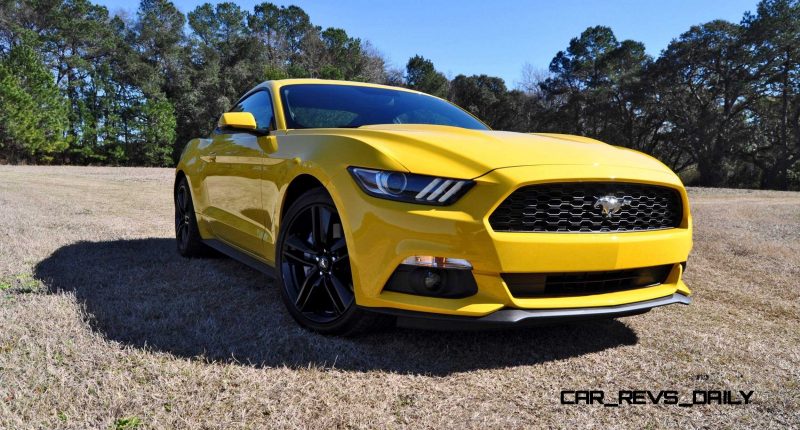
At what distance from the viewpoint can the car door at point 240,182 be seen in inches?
126

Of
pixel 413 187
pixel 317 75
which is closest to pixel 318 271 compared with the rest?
pixel 413 187

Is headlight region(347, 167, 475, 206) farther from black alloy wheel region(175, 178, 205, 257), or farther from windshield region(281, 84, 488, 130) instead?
black alloy wheel region(175, 178, 205, 257)

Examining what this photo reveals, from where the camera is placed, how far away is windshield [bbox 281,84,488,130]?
3.22 m

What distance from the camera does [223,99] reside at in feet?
125

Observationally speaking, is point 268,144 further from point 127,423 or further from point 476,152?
point 127,423

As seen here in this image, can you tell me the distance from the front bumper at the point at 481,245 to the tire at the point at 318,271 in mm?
164

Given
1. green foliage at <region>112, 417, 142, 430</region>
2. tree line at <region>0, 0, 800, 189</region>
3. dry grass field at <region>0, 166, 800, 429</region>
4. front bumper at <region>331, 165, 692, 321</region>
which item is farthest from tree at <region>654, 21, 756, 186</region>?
green foliage at <region>112, 417, 142, 430</region>

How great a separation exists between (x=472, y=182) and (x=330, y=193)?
0.72 meters

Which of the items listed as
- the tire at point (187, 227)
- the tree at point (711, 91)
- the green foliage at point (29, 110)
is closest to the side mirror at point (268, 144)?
the tire at point (187, 227)

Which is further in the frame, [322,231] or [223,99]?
[223,99]

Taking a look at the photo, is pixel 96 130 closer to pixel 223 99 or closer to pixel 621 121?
pixel 223 99

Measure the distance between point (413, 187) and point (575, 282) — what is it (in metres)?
0.83

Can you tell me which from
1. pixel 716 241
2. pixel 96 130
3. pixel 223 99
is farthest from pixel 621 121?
pixel 96 130

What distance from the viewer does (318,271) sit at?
2.62 meters
